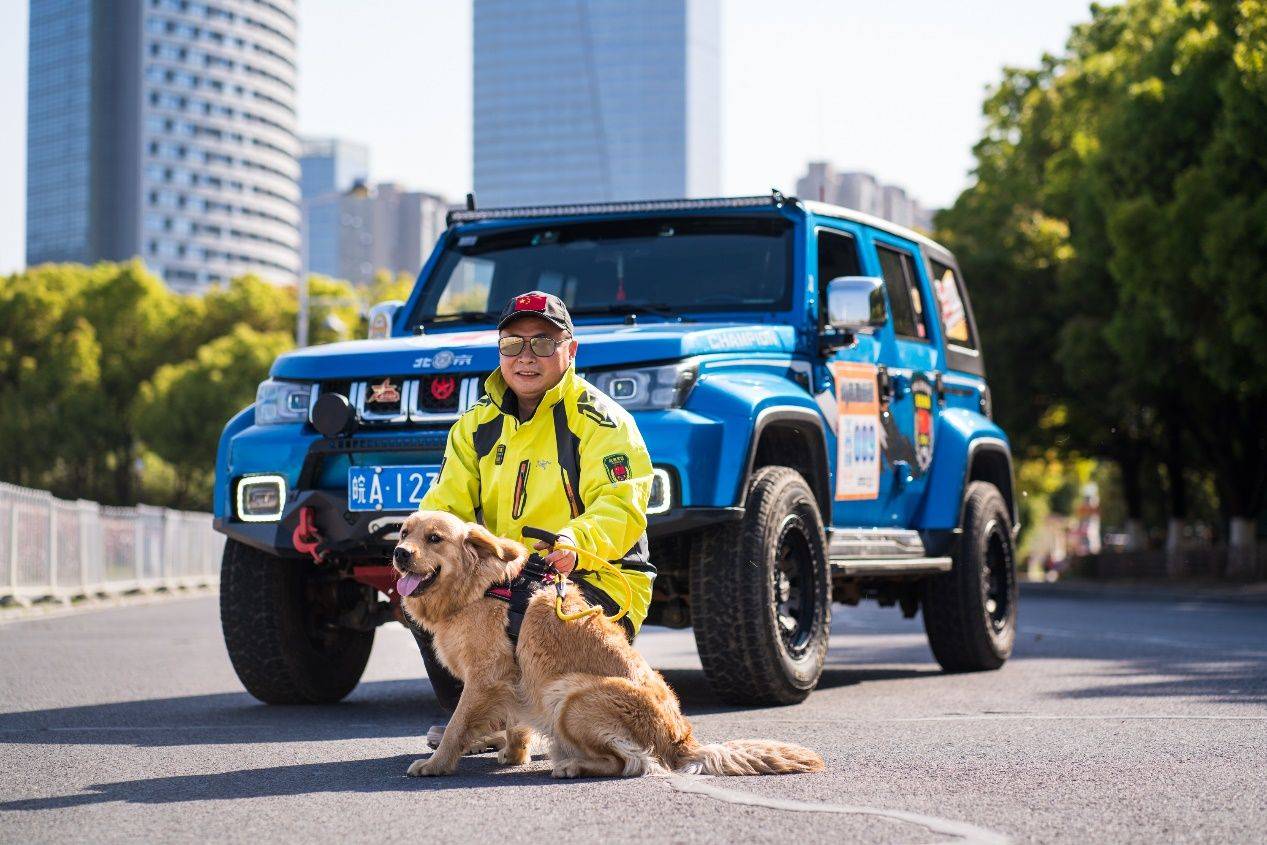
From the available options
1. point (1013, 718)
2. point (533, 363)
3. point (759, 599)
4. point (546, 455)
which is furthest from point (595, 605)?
point (1013, 718)

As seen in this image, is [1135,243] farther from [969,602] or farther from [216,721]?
[216,721]

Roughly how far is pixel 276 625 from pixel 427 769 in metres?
2.73

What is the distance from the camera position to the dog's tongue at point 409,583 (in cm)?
623

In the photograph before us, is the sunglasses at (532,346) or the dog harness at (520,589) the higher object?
the sunglasses at (532,346)

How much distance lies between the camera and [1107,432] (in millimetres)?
40312

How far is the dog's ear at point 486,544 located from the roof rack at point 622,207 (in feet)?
12.3

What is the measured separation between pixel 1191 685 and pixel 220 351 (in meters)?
56.1

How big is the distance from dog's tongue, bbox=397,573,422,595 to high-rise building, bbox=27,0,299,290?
558 feet

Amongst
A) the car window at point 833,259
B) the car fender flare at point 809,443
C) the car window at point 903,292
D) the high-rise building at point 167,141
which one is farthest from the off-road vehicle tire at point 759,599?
the high-rise building at point 167,141

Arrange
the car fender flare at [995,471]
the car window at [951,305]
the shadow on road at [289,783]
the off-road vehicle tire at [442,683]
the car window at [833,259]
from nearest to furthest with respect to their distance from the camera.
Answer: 1. the shadow on road at [289,783]
2. the off-road vehicle tire at [442,683]
3. the car window at [833,259]
4. the car fender flare at [995,471]
5. the car window at [951,305]

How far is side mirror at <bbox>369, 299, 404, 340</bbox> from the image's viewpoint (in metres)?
10.1

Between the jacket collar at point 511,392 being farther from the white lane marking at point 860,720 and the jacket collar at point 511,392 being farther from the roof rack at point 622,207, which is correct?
the roof rack at point 622,207

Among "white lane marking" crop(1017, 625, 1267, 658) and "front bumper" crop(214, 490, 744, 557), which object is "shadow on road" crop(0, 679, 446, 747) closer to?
"front bumper" crop(214, 490, 744, 557)

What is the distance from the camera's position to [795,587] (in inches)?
354
